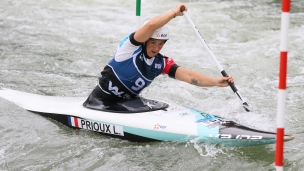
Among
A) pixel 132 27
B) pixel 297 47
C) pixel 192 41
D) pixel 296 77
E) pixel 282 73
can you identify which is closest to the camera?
pixel 282 73

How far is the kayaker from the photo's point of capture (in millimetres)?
4766

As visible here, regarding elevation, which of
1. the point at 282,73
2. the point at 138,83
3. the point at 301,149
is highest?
the point at 282,73

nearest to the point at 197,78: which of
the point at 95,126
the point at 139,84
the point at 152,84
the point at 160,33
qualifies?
the point at 139,84

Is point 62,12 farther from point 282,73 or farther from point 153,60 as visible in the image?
point 282,73

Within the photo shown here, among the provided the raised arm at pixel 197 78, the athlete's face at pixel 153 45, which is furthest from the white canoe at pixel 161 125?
the athlete's face at pixel 153 45

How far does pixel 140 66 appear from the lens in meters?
4.97

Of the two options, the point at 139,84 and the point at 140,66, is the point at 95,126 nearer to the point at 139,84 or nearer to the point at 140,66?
the point at 139,84

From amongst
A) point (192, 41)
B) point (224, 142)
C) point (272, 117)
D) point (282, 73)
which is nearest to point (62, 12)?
point (192, 41)

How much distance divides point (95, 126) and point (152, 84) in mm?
2254

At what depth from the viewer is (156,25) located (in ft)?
15.3

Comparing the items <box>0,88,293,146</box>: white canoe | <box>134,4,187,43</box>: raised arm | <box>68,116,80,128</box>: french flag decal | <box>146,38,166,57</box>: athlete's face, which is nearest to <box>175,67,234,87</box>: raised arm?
<box>0,88,293,146</box>: white canoe

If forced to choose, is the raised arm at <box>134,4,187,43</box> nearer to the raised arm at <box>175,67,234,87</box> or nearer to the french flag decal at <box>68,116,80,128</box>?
the raised arm at <box>175,67,234,87</box>

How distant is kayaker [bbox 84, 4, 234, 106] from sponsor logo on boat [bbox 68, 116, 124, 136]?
25 cm

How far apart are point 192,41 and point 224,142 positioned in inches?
201
